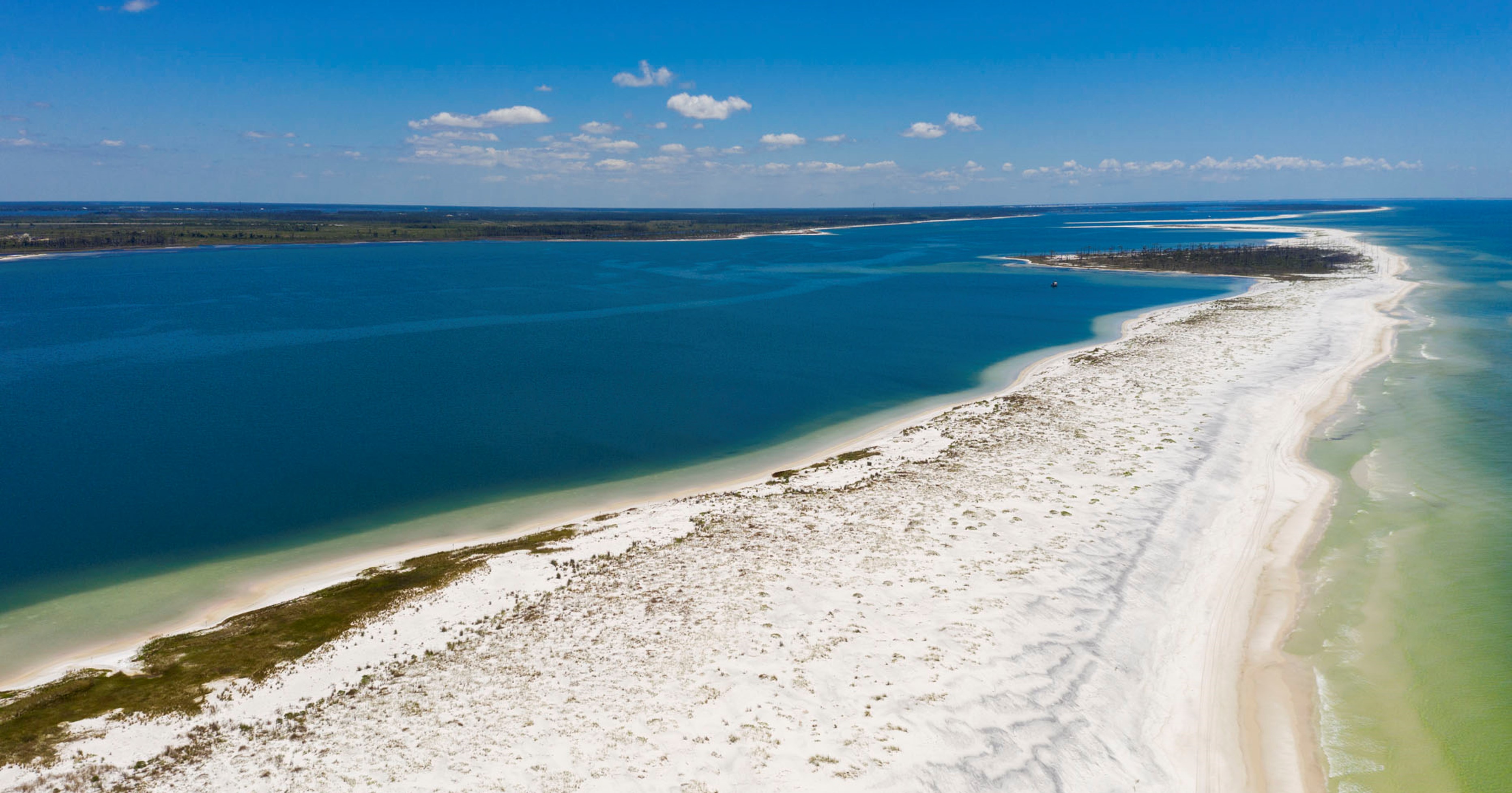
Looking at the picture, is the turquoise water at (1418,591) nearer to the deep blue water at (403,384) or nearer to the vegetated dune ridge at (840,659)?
the vegetated dune ridge at (840,659)

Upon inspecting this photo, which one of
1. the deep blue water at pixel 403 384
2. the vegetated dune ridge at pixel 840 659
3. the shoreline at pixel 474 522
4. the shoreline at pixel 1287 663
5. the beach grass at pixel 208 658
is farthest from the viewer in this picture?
the deep blue water at pixel 403 384

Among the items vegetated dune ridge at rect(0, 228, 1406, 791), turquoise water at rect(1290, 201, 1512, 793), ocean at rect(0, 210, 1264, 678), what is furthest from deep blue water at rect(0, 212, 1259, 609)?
turquoise water at rect(1290, 201, 1512, 793)

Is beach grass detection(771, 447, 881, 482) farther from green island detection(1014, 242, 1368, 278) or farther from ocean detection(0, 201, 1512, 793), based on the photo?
green island detection(1014, 242, 1368, 278)

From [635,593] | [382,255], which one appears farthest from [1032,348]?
[382,255]

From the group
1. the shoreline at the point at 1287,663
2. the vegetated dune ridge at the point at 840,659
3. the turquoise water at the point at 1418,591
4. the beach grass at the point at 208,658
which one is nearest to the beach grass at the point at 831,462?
the vegetated dune ridge at the point at 840,659

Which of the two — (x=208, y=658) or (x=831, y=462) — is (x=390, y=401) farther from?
(x=208, y=658)

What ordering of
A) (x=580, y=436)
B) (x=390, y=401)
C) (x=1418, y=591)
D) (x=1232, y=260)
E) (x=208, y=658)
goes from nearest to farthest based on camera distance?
(x=208, y=658) → (x=1418, y=591) → (x=580, y=436) → (x=390, y=401) → (x=1232, y=260)

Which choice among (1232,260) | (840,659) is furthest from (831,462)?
(1232,260)
